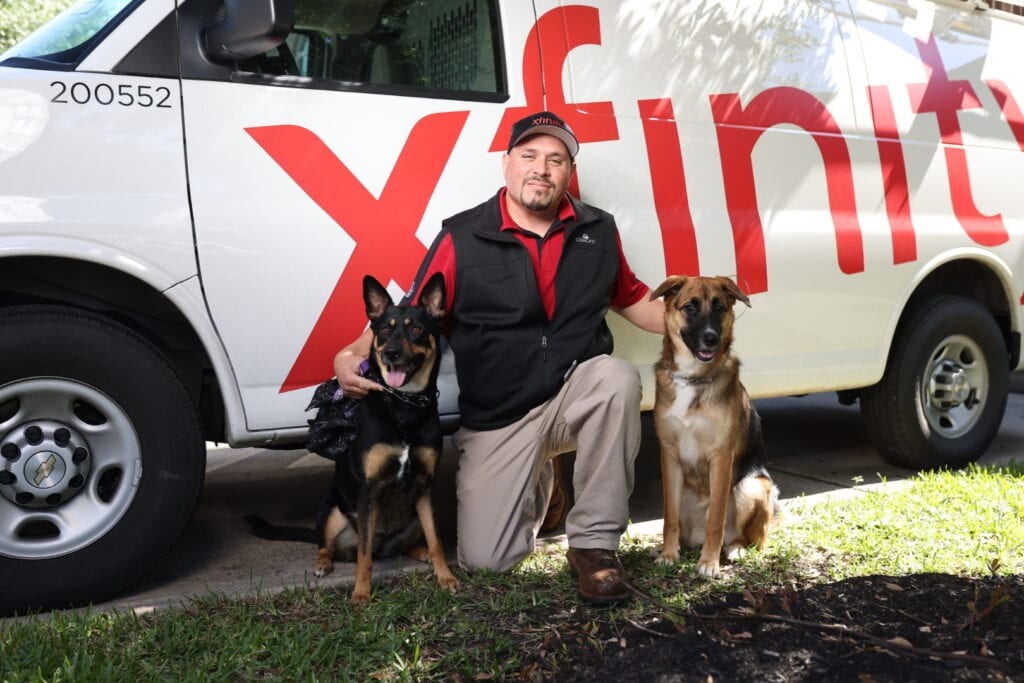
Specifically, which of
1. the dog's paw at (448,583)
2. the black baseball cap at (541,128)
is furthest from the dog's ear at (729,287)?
the dog's paw at (448,583)

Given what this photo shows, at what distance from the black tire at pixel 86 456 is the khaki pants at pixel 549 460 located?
100cm

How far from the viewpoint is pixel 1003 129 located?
4.95 metres

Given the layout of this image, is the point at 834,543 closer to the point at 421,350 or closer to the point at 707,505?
the point at 707,505

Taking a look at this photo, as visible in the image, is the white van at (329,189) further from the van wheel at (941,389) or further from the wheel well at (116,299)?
the van wheel at (941,389)

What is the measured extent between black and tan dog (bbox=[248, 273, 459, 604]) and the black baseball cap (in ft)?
2.00

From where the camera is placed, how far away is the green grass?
253cm

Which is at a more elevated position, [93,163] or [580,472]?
[93,163]

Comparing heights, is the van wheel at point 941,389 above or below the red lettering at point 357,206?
below

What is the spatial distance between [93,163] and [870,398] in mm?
3873

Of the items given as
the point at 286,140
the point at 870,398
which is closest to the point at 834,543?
the point at 870,398

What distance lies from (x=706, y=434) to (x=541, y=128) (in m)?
1.27

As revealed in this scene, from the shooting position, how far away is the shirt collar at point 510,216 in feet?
11.2

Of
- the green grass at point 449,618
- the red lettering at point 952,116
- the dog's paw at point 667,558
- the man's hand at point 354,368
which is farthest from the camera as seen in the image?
the red lettering at point 952,116

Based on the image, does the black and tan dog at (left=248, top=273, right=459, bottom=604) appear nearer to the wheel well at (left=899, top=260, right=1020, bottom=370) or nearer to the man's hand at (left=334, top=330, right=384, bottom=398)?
the man's hand at (left=334, top=330, right=384, bottom=398)
